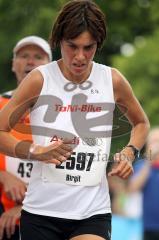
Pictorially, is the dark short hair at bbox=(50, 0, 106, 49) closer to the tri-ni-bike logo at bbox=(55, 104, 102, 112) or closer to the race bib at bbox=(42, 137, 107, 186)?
the tri-ni-bike logo at bbox=(55, 104, 102, 112)

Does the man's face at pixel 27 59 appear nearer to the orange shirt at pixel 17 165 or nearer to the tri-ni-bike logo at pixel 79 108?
the orange shirt at pixel 17 165

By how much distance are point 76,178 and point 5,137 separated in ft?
1.44

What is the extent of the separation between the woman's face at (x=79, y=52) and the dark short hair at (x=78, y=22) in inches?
1.0

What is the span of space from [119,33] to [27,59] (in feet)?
42.6

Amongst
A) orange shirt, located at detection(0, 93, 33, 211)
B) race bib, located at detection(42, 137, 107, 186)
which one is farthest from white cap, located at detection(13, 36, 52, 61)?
race bib, located at detection(42, 137, 107, 186)

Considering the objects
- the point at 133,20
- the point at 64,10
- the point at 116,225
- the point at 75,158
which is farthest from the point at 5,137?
the point at 133,20

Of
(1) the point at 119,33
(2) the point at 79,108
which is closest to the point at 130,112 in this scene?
(2) the point at 79,108

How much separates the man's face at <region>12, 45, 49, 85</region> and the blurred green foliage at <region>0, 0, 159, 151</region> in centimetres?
430

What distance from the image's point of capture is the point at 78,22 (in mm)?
4582

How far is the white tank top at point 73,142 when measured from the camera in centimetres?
468

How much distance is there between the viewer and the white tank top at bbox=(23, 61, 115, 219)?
4.68 meters

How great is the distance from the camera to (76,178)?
468 cm

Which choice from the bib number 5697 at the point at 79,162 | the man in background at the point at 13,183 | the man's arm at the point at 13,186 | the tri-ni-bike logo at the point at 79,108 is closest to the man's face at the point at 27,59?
the man in background at the point at 13,183

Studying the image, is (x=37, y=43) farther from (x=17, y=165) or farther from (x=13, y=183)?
(x=13, y=183)
